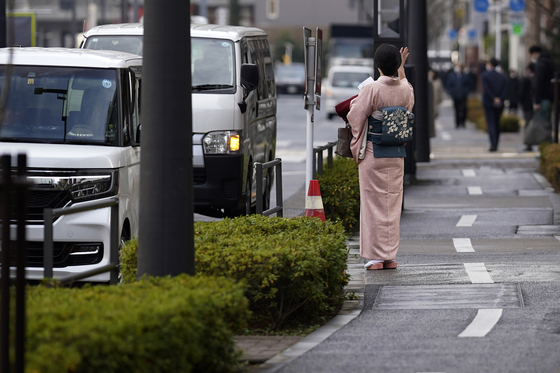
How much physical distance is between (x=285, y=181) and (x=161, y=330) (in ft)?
43.0

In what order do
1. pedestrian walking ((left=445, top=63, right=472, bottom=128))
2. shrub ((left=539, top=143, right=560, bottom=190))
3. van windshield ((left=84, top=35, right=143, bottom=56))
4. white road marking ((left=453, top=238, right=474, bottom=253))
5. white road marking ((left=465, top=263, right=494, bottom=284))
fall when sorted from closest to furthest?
white road marking ((left=465, top=263, right=494, bottom=284)) < white road marking ((left=453, top=238, right=474, bottom=253)) < van windshield ((left=84, top=35, right=143, bottom=56)) < shrub ((left=539, top=143, right=560, bottom=190)) < pedestrian walking ((left=445, top=63, right=472, bottom=128))

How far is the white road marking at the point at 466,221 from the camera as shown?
11.6 metres

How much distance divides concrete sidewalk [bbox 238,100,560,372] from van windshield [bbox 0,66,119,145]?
2.37 metres

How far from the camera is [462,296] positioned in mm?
7297

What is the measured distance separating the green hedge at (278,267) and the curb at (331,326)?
0.12 meters

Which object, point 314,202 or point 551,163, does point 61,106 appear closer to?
point 314,202

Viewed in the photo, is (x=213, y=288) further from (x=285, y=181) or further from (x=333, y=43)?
(x=333, y=43)

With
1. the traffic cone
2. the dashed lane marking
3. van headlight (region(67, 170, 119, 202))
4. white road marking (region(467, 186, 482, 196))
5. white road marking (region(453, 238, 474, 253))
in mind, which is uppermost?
van headlight (region(67, 170, 119, 202))

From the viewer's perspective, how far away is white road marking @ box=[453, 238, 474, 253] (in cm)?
969

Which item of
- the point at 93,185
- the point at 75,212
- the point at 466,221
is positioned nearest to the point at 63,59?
the point at 93,185

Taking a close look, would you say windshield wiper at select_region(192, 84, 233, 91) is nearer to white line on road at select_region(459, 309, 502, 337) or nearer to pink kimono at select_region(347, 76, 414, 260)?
pink kimono at select_region(347, 76, 414, 260)

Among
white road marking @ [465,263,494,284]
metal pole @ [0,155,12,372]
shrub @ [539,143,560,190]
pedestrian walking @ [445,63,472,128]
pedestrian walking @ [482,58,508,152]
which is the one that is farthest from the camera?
pedestrian walking @ [445,63,472,128]

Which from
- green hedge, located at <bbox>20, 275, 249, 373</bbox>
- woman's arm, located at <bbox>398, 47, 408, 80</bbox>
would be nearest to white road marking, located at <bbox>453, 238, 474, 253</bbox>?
woman's arm, located at <bbox>398, 47, 408, 80</bbox>

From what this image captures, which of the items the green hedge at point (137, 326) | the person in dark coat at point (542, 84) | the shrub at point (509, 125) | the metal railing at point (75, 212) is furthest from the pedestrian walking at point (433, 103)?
the green hedge at point (137, 326)
